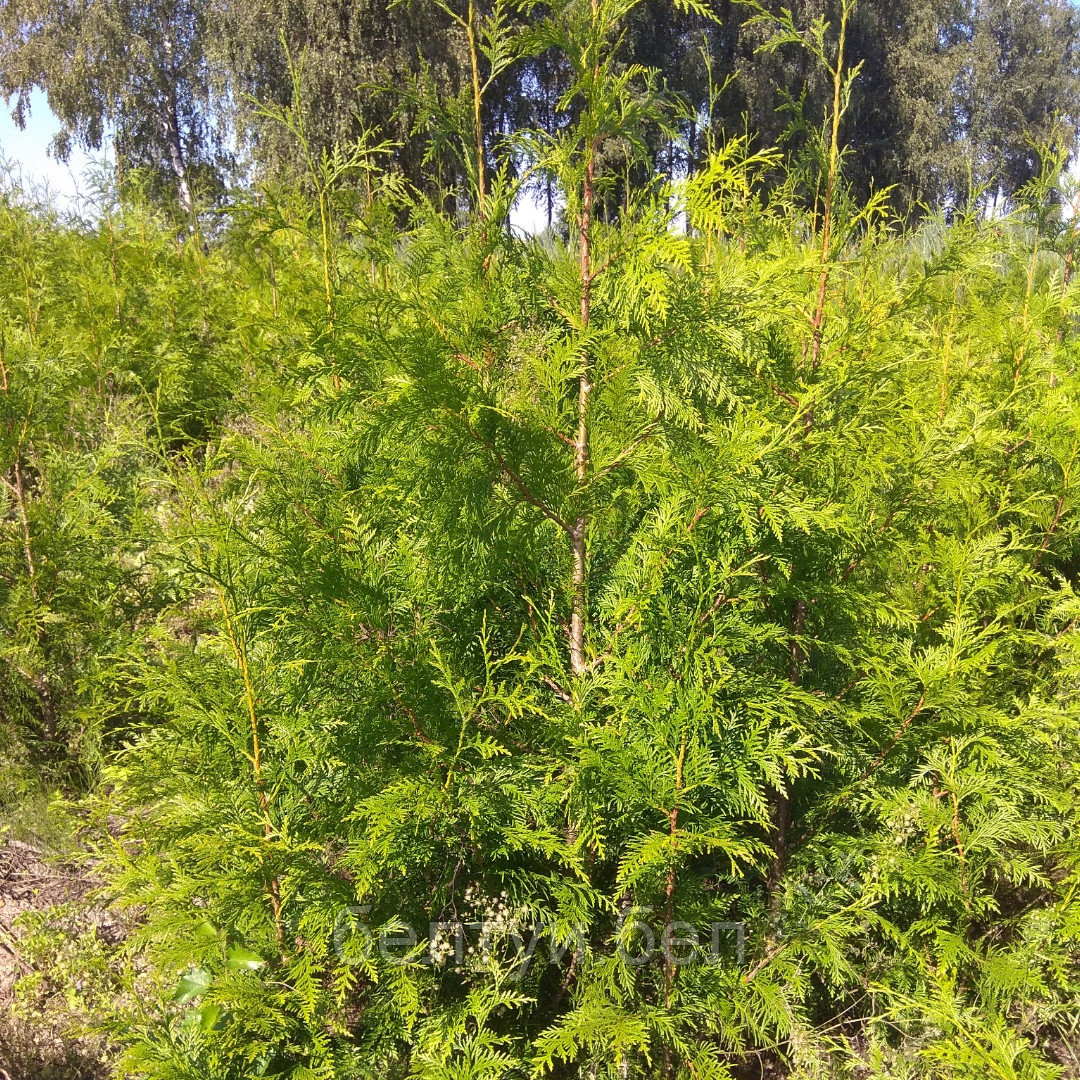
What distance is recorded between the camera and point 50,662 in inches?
130

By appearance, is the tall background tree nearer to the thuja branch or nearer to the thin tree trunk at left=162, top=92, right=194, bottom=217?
the thin tree trunk at left=162, top=92, right=194, bottom=217

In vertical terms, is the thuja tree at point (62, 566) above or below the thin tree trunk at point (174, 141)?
below

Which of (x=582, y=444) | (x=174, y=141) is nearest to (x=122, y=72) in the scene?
(x=174, y=141)

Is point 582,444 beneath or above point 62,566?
above

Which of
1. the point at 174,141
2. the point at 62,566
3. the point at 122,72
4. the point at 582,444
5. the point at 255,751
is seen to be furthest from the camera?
the point at 174,141

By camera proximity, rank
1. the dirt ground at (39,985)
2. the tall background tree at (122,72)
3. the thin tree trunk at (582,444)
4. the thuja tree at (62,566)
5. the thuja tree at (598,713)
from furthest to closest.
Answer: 1. the tall background tree at (122,72)
2. the thuja tree at (62,566)
3. the dirt ground at (39,985)
4. the thin tree trunk at (582,444)
5. the thuja tree at (598,713)

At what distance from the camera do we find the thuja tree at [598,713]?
6.32 feet

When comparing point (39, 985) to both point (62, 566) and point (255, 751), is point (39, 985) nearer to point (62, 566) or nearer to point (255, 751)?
point (255, 751)

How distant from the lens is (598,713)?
2137mm

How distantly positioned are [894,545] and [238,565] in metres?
1.92

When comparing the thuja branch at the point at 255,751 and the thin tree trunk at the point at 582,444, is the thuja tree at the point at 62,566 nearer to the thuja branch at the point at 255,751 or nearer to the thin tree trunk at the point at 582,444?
the thuja branch at the point at 255,751

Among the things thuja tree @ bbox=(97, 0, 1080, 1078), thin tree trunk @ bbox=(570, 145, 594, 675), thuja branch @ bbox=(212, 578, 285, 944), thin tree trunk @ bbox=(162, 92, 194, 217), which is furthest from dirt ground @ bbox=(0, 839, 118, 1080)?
thin tree trunk @ bbox=(162, 92, 194, 217)

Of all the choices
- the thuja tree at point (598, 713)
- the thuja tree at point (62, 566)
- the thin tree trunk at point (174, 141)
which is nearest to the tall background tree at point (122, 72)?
the thin tree trunk at point (174, 141)

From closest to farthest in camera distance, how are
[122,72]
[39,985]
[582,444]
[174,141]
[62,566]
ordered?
[582,444] → [39,985] → [62,566] → [122,72] → [174,141]
